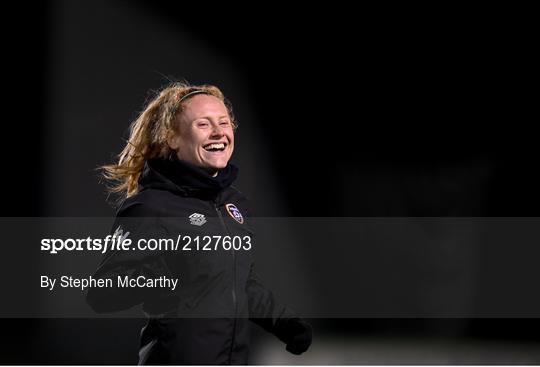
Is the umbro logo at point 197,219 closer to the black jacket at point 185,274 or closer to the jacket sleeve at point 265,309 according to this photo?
the black jacket at point 185,274

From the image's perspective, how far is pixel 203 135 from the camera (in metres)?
1.57

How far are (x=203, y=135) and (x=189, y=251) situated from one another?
0.30 meters

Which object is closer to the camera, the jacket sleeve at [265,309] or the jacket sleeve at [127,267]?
the jacket sleeve at [127,267]

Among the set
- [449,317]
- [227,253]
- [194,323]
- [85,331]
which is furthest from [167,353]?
[449,317]

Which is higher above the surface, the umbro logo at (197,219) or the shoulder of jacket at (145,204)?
the shoulder of jacket at (145,204)

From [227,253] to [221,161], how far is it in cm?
24

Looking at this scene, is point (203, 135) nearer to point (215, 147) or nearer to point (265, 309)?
point (215, 147)

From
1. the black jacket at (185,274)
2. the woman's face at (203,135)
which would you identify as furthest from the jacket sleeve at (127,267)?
the woman's face at (203,135)

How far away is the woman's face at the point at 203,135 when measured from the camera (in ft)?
5.12

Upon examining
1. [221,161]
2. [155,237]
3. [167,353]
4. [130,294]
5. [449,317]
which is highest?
[221,161]

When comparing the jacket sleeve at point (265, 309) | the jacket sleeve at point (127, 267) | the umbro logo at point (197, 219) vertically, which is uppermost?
the umbro logo at point (197, 219)

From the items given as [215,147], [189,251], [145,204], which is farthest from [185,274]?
[215,147]

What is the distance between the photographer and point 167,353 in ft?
4.62

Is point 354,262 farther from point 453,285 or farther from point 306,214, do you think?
point 453,285
